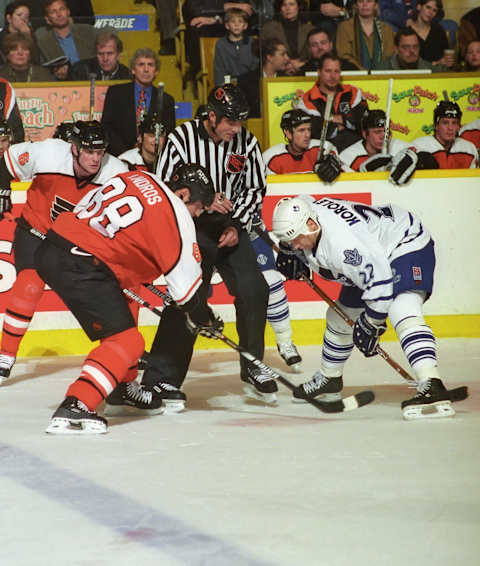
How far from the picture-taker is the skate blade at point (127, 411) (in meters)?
3.71

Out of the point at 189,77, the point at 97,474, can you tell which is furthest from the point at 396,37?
the point at 97,474

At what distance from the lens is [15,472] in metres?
2.82

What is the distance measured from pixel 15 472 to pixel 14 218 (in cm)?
249

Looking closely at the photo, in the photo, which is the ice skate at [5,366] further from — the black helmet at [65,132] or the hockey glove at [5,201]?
the black helmet at [65,132]

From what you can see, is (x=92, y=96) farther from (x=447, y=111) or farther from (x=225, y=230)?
(x=225, y=230)

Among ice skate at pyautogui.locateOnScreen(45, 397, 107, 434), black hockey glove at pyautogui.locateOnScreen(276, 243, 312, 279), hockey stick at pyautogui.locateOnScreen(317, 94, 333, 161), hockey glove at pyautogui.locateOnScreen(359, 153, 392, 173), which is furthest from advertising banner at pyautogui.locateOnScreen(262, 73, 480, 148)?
ice skate at pyautogui.locateOnScreen(45, 397, 107, 434)

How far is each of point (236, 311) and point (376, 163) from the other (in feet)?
6.15

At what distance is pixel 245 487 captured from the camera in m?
2.62

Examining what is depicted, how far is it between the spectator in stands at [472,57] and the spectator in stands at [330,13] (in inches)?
34.0

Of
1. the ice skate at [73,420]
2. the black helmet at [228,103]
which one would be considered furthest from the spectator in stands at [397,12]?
the ice skate at [73,420]

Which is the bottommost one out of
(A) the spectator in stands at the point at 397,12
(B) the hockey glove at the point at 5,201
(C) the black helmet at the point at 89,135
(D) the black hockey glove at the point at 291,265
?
(D) the black hockey glove at the point at 291,265

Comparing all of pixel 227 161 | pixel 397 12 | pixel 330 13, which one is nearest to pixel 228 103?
pixel 227 161

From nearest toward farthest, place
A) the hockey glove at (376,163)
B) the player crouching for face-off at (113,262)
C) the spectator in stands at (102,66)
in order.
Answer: the player crouching for face-off at (113,262), the hockey glove at (376,163), the spectator in stands at (102,66)

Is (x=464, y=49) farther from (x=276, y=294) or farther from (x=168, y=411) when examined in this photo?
(x=168, y=411)
